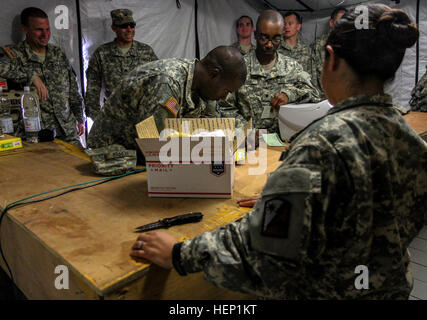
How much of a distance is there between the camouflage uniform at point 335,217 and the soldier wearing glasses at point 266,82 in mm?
1759

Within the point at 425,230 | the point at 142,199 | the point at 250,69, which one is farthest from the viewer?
the point at 250,69

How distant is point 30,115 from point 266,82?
6.40ft

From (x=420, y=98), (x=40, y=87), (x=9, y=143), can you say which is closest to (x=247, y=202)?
(x=9, y=143)

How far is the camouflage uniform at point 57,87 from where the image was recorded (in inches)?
115

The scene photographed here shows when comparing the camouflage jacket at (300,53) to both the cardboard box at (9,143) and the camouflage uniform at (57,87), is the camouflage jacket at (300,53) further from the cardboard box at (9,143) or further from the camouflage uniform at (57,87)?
the cardboard box at (9,143)

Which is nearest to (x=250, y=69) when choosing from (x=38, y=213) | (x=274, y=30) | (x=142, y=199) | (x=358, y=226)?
(x=274, y=30)

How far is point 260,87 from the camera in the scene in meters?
2.96

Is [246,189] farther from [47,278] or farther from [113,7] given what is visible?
[113,7]

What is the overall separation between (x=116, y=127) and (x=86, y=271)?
41.1 inches

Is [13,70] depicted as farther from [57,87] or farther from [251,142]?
[251,142]

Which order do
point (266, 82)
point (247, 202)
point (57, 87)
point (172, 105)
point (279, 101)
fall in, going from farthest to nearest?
point (57, 87)
point (266, 82)
point (279, 101)
point (172, 105)
point (247, 202)

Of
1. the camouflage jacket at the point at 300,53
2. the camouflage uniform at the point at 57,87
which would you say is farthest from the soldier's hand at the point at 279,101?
the camouflage jacket at the point at 300,53

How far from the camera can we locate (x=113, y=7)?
347 centimetres

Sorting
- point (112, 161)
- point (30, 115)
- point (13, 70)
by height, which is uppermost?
point (13, 70)
